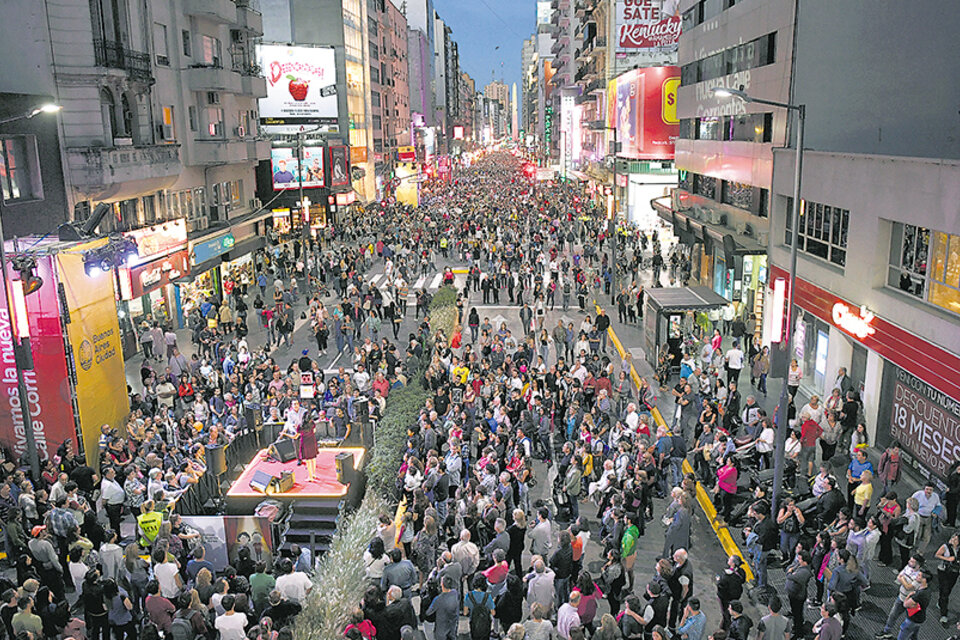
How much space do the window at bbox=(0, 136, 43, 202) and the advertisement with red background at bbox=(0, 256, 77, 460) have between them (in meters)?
6.81

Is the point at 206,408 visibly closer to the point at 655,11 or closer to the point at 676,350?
the point at 676,350

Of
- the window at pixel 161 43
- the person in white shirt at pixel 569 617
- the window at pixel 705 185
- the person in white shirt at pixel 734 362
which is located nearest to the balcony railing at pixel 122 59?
the window at pixel 161 43

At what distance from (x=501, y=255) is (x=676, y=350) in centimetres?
1614

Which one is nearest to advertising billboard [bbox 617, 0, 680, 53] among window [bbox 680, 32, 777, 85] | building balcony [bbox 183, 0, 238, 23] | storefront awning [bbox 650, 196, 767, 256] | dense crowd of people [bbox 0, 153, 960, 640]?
storefront awning [bbox 650, 196, 767, 256]

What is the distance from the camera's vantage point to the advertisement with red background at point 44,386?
16.8 meters

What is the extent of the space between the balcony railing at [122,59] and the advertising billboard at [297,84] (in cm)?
2754

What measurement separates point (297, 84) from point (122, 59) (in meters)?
31.0

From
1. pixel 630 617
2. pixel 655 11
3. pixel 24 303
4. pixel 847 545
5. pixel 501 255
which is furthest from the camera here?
pixel 655 11

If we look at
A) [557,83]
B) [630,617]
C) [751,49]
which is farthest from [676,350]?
[557,83]

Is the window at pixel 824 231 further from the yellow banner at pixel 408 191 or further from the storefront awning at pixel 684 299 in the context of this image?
the yellow banner at pixel 408 191

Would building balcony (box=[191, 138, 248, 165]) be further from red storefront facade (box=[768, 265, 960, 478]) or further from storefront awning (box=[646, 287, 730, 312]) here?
red storefront facade (box=[768, 265, 960, 478])

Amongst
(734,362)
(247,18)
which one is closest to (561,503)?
(734,362)

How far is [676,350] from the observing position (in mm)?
23766

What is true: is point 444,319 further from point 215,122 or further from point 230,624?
point 230,624
